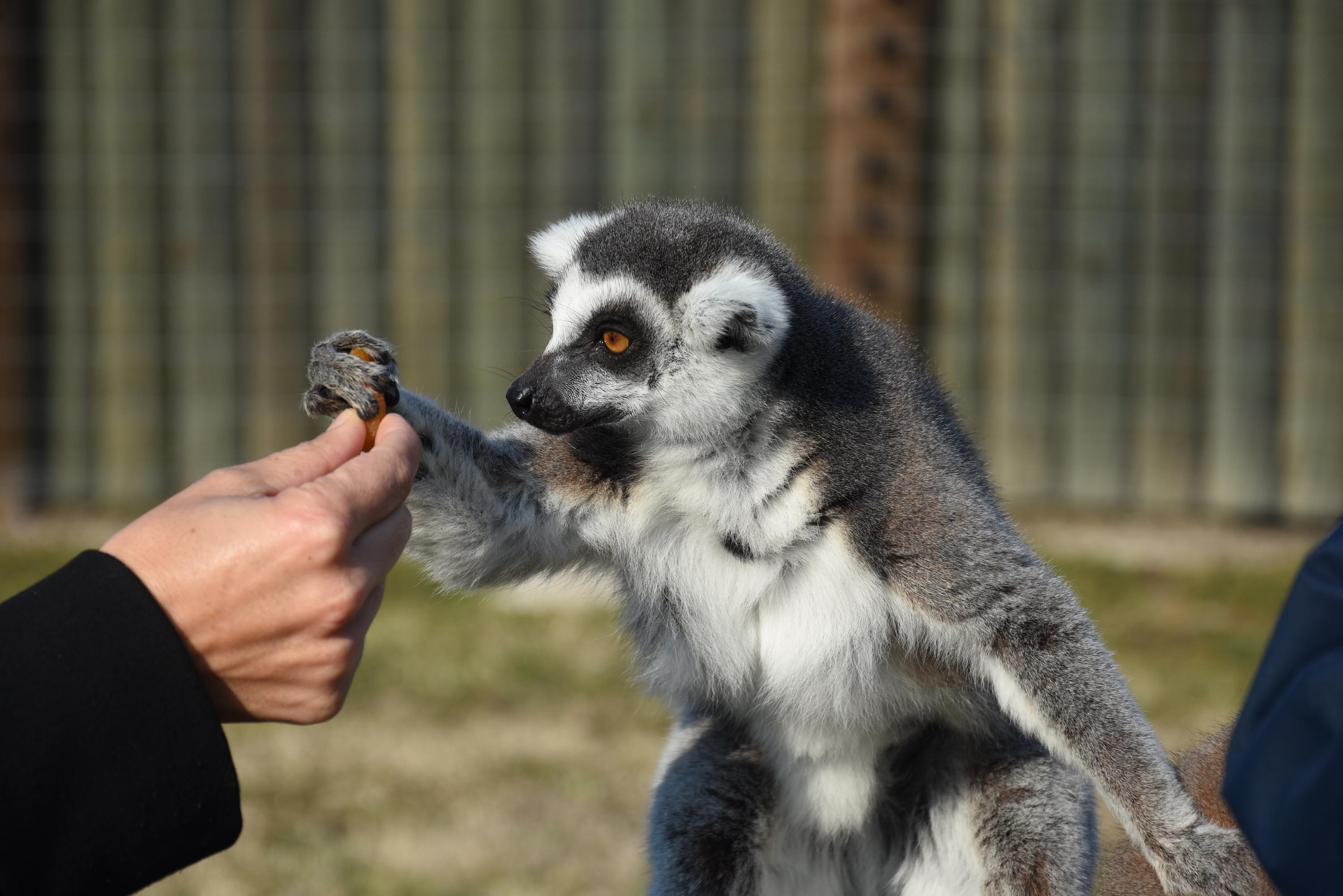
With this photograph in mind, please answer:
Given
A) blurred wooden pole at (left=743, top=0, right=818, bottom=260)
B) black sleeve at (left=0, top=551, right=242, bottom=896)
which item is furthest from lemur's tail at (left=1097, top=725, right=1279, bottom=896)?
blurred wooden pole at (left=743, top=0, right=818, bottom=260)

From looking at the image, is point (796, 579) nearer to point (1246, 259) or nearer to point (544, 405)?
point (544, 405)

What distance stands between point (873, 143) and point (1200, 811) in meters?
4.31

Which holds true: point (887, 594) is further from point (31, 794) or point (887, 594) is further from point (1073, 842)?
point (31, 794)

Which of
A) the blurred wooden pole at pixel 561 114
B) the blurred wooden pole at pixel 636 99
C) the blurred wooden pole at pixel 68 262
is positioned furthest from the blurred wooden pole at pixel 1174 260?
the blurred wooden pole at pixel 68 262

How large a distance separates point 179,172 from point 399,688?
308 cm

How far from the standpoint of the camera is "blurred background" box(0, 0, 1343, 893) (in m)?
6.32

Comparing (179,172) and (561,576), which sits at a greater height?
(179,172)

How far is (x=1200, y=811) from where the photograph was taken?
2.40m

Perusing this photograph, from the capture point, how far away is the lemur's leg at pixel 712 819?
8.71 feet

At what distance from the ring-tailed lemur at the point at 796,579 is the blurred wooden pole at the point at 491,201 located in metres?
3.94

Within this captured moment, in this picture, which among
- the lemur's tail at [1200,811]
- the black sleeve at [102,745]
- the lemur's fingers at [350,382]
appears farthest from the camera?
the lemur's tail at [1200,811]

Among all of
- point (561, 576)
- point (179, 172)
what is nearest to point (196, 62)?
point (179, 172)

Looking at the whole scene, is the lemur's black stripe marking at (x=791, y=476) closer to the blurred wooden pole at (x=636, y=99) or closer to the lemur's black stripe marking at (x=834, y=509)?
the lemur's black stripe marking at (x=834, y=509)

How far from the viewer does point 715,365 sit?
2.60 m
